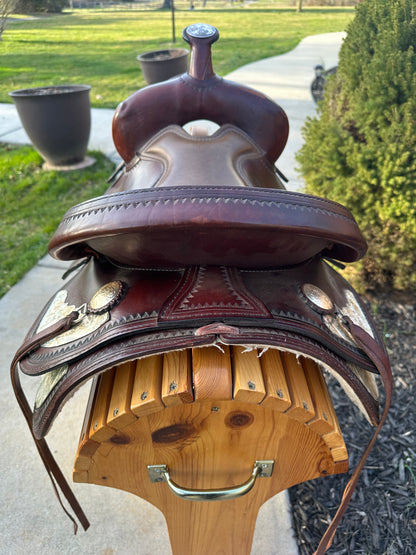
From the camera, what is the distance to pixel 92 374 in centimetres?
72

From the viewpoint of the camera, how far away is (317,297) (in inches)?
32.6

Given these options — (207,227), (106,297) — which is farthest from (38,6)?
(207,227)

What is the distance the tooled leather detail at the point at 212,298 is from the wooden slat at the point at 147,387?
140mm

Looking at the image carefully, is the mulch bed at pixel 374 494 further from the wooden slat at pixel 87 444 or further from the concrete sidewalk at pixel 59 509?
the wooden slat at pixel 87 444

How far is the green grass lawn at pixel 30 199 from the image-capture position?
2.72 m

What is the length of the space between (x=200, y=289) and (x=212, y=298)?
0.12ft

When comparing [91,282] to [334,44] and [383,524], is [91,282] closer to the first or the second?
[383,524]

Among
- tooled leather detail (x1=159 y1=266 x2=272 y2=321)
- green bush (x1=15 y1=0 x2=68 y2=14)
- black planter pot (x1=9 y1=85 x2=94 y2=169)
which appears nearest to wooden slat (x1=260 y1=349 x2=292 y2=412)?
tooled leather detail (x1=159 y1=266 x2=272 y2=321)

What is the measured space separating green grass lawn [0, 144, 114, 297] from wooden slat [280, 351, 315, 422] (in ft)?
6.76

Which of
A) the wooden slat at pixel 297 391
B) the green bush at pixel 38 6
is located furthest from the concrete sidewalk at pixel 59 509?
the green bush at pixel 38 6

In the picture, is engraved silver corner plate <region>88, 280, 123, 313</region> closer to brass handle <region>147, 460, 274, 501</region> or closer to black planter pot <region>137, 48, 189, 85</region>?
brass handle <region>147, 460, 274, 501</region>

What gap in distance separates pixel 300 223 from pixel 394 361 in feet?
5.00

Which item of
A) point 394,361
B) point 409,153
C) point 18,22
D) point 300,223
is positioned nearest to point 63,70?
point 18,22

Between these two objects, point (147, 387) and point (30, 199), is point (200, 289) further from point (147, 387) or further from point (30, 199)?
point (30, 199)
